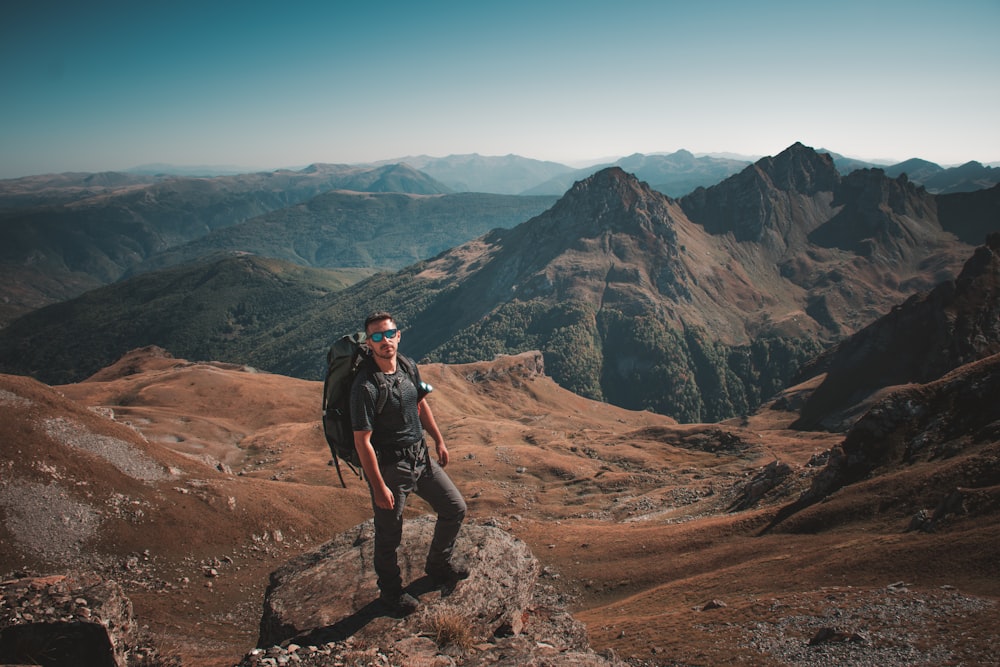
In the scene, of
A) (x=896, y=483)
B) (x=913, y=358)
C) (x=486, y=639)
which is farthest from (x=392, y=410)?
(x=913, y=358)

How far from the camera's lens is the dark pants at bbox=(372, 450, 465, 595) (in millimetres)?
12539

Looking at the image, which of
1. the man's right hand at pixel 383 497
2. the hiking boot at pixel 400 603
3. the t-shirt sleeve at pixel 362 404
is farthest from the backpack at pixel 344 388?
Result: the hiking boot at pixel 400 603

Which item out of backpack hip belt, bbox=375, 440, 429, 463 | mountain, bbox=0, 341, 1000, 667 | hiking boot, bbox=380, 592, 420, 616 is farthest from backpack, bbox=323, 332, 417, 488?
mountain, bbox=0, 341, 1000, 667

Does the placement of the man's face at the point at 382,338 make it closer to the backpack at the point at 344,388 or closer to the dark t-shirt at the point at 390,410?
the backpack at the point at 344,388

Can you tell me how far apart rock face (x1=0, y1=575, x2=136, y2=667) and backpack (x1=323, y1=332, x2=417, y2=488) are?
6726mm

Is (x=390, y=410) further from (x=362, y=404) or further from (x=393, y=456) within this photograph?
(x=393, y=456)

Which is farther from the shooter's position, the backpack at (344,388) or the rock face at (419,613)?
the rock face at (419,613)

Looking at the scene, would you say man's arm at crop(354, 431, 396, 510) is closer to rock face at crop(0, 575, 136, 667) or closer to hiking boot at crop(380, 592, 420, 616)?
hiking boot at crop(380, 592, 420, 616)

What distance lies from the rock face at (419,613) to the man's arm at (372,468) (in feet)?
11.0

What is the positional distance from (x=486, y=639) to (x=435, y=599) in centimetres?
166

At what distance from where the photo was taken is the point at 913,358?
539 feet

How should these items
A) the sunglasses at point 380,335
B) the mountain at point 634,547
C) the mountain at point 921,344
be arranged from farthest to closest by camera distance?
the mountain at point 921,344
the mountain at point 634,547
the sunglasses at point 380,335

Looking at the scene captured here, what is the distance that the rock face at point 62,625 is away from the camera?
11.2 m

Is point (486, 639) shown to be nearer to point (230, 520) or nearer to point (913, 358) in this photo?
point (230, 520)
